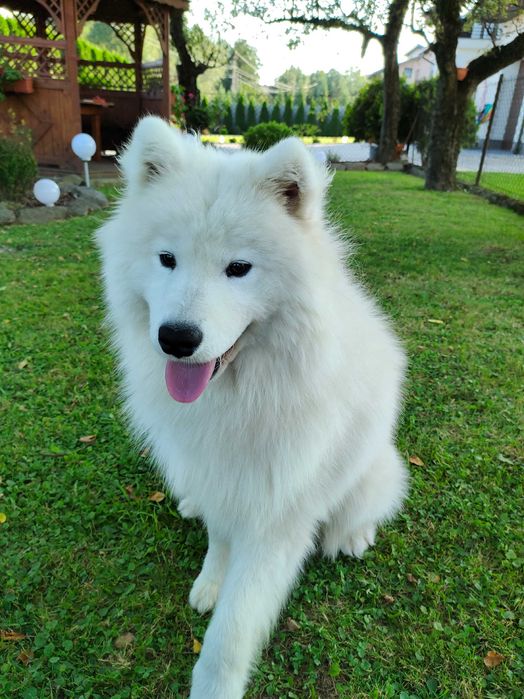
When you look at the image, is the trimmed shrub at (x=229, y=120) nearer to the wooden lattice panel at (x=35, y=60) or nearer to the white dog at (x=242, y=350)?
the wooden lattice panel at (x=35, y=60)

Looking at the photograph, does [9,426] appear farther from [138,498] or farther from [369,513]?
[369,513]

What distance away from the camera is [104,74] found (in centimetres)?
1274

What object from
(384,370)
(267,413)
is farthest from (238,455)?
(384,370)

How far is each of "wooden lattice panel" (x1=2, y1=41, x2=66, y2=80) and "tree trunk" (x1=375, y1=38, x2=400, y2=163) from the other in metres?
9.43

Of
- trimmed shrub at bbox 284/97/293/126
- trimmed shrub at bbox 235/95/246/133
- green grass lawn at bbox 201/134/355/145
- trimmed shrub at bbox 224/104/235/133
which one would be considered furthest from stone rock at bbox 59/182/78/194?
trimmed shrub at bbox 284/97/293/126

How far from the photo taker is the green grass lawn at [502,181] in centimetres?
1036

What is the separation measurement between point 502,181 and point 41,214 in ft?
33.6

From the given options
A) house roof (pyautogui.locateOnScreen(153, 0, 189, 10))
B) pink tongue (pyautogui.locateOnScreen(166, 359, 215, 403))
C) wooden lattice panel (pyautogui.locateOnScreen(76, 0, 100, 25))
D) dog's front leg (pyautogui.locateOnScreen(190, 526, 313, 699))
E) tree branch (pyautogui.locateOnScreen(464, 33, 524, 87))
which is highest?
house roof (pyautogui.locateOnScreen(153, 0, 189, 10))

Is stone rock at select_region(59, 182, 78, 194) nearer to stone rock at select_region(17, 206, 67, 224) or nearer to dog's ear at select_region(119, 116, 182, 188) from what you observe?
stone rock at select_region(17, 206, 67, 224)

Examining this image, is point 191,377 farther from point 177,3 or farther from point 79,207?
point 177,3

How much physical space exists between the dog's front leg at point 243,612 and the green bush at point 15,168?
24.5 ft

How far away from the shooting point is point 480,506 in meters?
2.34

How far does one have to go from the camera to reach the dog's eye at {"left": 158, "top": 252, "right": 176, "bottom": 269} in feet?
4.58

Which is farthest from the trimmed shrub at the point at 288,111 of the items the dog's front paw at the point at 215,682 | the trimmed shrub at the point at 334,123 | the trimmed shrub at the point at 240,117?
the dog's front paw at the point at 215,682
